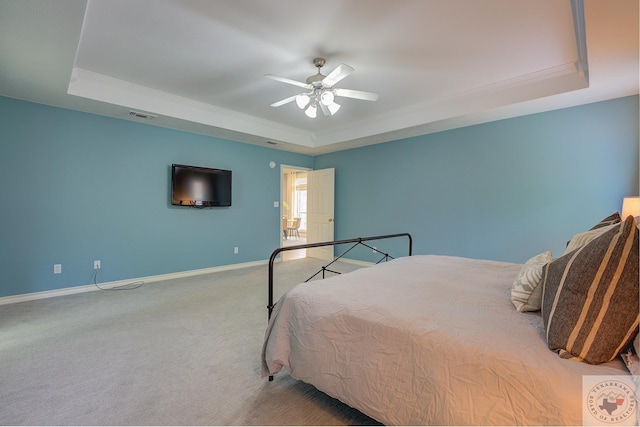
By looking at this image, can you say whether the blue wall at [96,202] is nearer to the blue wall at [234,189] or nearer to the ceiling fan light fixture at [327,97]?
the blue wall at [234,189]

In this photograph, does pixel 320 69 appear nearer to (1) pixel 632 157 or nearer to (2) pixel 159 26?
(2) pixel 159 26

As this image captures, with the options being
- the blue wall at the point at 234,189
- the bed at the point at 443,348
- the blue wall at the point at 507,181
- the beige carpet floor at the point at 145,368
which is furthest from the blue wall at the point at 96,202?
the bed at the point at 443,348

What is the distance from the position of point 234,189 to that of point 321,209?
2.00 m

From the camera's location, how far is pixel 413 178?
16.1 feet

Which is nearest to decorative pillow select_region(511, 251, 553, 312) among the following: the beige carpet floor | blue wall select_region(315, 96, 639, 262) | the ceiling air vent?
the beige carpet floor

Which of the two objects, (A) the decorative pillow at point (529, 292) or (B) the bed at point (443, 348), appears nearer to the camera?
(B) the bed at point (443, 348)

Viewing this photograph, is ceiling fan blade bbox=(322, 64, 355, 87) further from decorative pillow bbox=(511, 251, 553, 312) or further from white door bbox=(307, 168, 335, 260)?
white door bbox=(307, 168, 335, 260)

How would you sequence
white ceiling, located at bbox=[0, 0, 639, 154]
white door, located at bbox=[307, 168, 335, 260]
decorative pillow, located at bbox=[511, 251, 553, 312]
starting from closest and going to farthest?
decorative pillow, located at bbox=[511, 251, 553, 312] < white ceiling, located at bbox=[0, 0, 639, 154] < white door, located at bbox=[307, 168, 335, 260]

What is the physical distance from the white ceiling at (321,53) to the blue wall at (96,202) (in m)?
0.33

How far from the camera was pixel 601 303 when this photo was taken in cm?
92

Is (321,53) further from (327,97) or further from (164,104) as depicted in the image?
(164,104)

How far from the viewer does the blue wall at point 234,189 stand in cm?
335

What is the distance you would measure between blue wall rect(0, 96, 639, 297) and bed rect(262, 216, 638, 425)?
263 centimetres

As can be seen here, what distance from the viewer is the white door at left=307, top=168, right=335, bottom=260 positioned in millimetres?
6172
